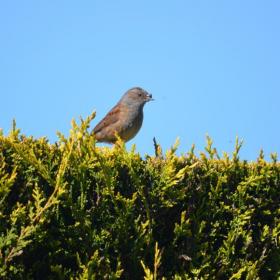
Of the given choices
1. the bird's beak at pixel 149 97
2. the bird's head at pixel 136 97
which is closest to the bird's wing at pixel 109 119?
the bird's head at pixel 136 97

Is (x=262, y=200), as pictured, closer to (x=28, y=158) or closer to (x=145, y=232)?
(x=145, y=232)

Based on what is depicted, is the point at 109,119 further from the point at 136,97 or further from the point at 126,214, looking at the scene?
the point at 126,214

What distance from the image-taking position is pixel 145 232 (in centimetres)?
567

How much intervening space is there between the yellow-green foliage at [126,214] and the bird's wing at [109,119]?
6332 mm

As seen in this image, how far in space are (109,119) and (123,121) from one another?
0.38 metres

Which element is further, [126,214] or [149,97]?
[149,97]

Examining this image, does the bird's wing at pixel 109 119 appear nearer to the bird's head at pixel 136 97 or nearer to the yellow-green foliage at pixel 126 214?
the bird's head at pixel 136 97

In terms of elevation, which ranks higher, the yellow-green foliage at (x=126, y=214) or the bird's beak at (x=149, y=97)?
the bird's beak at (x=149, y=97)

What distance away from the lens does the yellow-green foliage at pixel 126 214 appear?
528cm

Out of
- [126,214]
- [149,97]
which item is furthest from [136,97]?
[126,214]

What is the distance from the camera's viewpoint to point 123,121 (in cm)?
1237

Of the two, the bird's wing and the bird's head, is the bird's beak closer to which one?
the bird's head

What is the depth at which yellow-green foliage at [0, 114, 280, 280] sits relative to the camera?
5.28 meters

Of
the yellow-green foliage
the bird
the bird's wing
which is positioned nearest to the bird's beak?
the bird
